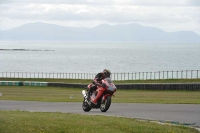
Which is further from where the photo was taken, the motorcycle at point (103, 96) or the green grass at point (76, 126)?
the motorcycle at point (103, 96)

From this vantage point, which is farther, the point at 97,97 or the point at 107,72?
the point at 97,97

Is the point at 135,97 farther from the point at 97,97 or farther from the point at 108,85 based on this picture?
the point at 108,85

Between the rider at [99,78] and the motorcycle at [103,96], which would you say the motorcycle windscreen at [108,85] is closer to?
the motorcycle at [103,96]

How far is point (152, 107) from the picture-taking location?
81.9 feet

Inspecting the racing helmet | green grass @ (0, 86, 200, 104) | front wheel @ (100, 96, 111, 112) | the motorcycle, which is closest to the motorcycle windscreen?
the motorcycle

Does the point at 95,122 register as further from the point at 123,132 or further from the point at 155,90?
the point at 155,90

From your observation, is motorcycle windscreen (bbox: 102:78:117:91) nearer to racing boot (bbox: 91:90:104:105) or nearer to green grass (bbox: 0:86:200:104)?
racing boot (bbox: 91:90:104:105)

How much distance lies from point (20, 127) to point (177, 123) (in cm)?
607

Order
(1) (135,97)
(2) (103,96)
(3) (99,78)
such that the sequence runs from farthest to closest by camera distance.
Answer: (1) (135,97) → (2) (103,96) → (3) (99,78)

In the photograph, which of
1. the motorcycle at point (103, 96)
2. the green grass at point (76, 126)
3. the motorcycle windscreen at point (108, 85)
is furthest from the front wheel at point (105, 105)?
the green grass at point (76, 126)

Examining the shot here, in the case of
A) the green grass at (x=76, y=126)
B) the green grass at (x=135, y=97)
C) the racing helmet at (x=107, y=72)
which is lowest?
the green grass at (x=135, y=97)

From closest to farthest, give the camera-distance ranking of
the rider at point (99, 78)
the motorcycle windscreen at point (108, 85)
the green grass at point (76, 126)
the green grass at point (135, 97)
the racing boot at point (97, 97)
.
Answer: the green grass at point (76, 126)
the motorcycle windscreen at point (108, 85)
the rider at point (99, 78)
the racing boot at point (97, 97)
the green grass at point (135, 97)

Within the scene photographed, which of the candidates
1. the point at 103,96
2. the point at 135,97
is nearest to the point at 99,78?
the point at 103,96

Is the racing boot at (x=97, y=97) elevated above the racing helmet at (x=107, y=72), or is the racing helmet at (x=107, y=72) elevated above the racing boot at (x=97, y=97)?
the racing helmet at (x=107, y=72)
